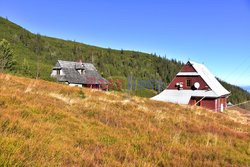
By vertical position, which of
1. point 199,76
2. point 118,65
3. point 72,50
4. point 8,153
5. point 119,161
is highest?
point 72,50

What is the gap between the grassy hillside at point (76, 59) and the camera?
219ft

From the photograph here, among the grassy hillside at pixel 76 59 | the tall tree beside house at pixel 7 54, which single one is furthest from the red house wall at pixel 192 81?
the tall tree beside house at pixel 7 54

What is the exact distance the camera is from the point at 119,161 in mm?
4438

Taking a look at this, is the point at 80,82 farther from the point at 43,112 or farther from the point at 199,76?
the point at 43,112

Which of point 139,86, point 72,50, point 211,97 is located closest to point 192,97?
point 211,97

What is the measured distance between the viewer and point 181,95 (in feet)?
126

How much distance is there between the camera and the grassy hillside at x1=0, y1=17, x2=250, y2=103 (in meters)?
66.7

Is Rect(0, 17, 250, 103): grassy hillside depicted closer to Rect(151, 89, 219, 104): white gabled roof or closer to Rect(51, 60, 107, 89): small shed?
Rect(51, 60, 107, 89): small shed

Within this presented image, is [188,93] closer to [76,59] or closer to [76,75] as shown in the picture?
[76,75]

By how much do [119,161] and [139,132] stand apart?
2701 millimetres

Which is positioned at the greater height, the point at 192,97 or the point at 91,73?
the point at 91,73

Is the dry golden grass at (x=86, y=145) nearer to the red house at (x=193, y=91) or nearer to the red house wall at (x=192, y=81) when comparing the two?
the red house at (x=193, y=91)

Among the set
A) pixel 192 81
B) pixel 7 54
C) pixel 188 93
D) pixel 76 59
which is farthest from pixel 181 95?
pixel 76 59

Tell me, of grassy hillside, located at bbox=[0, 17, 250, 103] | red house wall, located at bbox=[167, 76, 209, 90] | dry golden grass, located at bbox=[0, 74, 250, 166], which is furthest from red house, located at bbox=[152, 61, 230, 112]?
dry golden grass, located at bbox=[0, 74, 250, 166]
